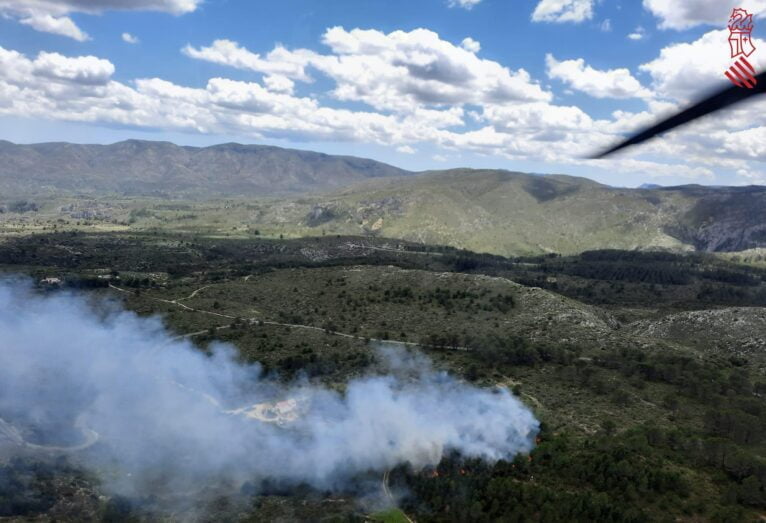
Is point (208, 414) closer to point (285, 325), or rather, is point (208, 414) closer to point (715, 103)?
point (285, 325)

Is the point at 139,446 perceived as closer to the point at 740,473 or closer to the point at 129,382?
the point at 129,382

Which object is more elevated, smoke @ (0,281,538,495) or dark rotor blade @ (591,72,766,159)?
dark rotor blade @ (591,72,766,159)

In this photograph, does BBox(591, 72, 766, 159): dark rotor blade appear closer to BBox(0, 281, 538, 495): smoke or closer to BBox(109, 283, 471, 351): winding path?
BBox(0, 281, 538, 495): smoke

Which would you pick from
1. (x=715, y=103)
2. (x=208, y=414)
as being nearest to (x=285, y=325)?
(x=208, y=414)

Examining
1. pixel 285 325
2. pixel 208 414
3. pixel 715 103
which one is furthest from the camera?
pixel 285 325

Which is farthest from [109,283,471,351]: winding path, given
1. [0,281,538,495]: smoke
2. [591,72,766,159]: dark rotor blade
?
[591,72,766,159]: dark rotor blade

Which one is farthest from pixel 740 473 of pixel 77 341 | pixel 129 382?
pixel 77 341

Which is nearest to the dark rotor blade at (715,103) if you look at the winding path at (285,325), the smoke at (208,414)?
the smoke at (208,414)

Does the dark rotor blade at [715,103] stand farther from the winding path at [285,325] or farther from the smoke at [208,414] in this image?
the winding path at [285,325]
